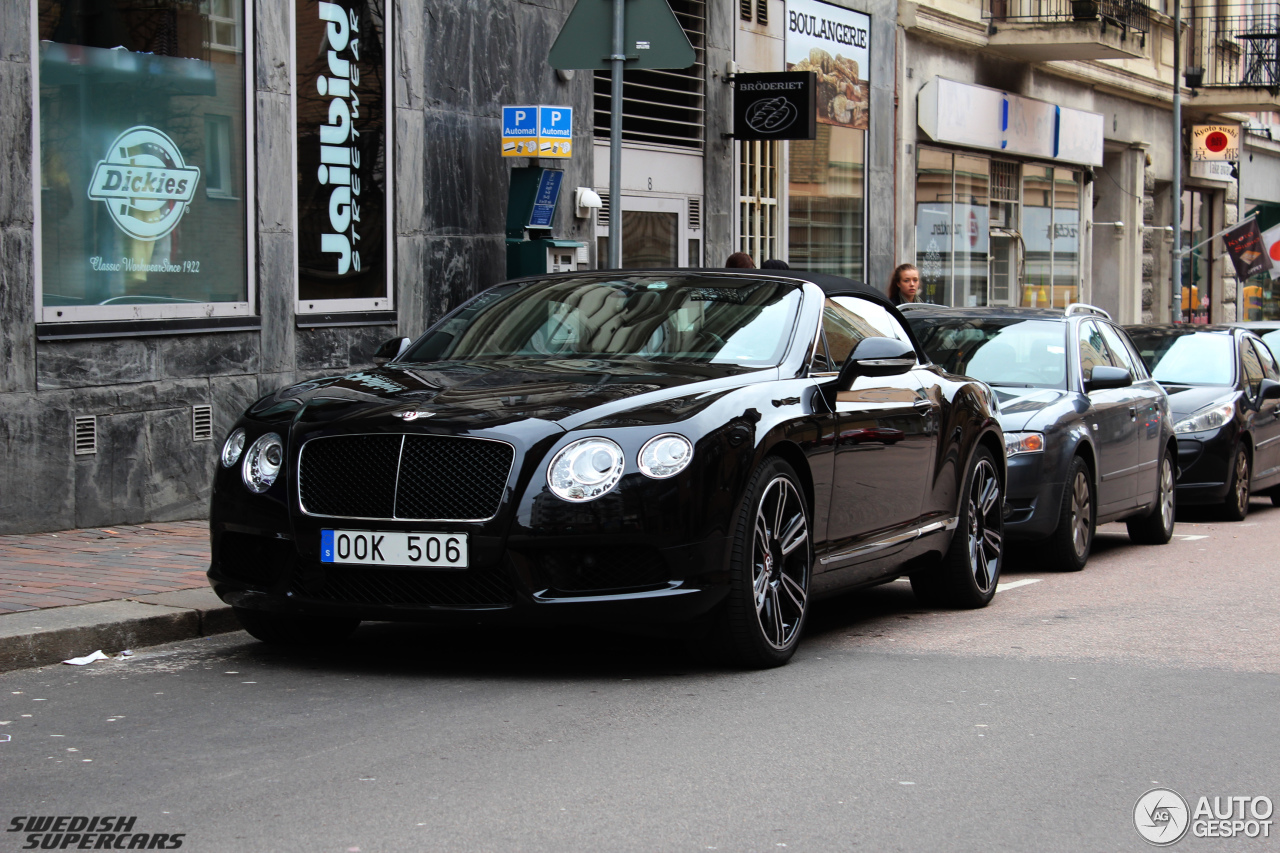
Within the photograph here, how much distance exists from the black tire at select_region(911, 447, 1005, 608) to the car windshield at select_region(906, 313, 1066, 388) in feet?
7.50

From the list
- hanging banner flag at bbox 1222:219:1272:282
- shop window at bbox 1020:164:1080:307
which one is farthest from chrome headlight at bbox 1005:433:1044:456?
hanging banner flag at bbox 1222:219:1272:282

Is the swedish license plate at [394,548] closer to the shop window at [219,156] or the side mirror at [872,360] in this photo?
the side mirror at [872,360]

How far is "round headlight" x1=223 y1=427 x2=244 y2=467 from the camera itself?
6418 mm

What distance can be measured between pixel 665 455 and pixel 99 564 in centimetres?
389

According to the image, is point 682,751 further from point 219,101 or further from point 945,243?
point 945,243

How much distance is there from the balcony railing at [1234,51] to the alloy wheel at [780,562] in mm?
29008

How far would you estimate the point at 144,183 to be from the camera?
10.9 meters

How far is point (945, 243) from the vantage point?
Answer: 80.5 ft

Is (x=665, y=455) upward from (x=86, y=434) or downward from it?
upward

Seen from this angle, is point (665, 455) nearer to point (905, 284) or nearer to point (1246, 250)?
point (905, 284)

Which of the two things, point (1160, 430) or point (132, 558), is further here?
point (1160, 430)

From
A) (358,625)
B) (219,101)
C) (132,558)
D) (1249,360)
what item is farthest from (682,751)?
(1249,360)

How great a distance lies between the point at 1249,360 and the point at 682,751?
1192cm

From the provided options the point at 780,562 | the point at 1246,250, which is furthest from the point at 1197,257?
the point at 780,562
